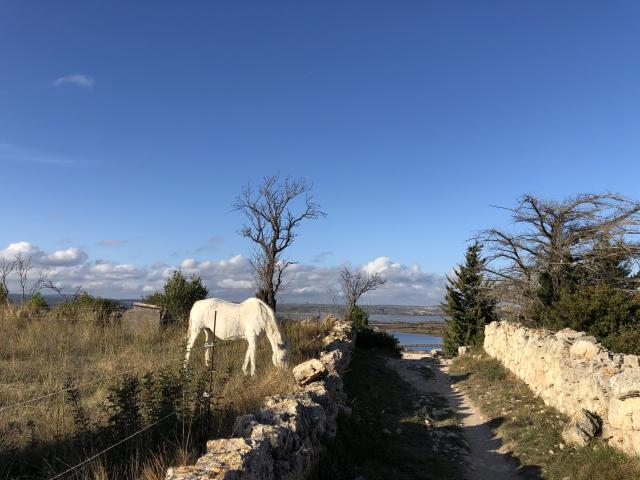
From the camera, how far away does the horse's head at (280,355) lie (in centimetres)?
1068

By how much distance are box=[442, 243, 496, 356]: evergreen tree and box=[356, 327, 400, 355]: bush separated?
4250 mm

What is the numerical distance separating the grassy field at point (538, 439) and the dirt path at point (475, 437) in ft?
0.75

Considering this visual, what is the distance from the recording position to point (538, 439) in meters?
10.0

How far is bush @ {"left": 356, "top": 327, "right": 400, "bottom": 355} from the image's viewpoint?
90.1 feet

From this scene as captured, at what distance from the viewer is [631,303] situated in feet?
52.1

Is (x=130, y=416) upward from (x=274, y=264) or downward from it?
downward

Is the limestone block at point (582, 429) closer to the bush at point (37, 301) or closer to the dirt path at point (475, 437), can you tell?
the dirt path at point (475, 437)

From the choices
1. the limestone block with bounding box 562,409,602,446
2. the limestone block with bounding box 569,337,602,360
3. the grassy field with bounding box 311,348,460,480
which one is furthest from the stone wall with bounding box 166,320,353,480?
the limestone block with bounding box 569,337,602,360

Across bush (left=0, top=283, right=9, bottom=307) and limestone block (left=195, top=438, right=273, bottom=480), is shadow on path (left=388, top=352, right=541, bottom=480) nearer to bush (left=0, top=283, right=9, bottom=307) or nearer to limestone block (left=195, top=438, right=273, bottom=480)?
limestone block (left=195, top=438, right=273, bottom=480)

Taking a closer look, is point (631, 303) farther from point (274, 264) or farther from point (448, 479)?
point (274, 264)

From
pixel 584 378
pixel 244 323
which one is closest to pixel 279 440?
pixel 244 323

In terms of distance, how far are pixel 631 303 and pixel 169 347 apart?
14.4 metres

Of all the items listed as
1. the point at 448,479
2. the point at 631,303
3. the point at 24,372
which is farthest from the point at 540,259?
the point at 24,372

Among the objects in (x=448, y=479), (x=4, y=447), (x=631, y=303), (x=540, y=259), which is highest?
(x=540, y=259)
